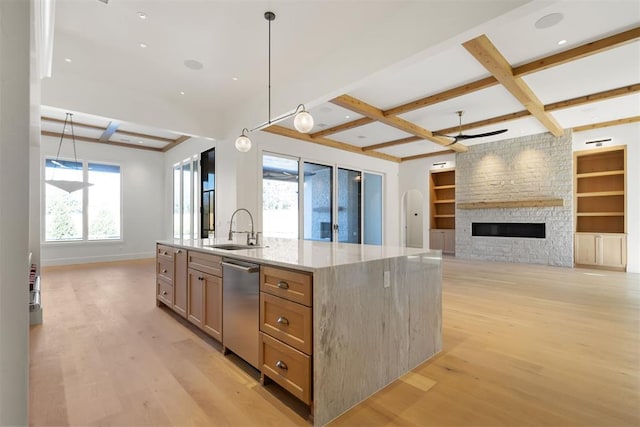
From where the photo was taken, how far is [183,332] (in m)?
3.01

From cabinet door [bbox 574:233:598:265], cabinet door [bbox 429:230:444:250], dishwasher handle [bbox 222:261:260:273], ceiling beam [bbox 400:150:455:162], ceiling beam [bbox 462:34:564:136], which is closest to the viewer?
dishwasher handle [bbox 222:261:260:273]

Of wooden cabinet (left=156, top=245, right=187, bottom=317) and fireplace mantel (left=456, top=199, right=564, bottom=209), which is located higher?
fireplace mantel (left=456, top=199, right=564, bottom=209)

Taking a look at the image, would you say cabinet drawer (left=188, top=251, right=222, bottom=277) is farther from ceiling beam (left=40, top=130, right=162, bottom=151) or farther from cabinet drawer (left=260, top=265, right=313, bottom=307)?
ceiling beam (left=40, top=130, right=162, bottom=151)

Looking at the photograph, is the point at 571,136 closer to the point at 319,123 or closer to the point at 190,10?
the point at 319,123

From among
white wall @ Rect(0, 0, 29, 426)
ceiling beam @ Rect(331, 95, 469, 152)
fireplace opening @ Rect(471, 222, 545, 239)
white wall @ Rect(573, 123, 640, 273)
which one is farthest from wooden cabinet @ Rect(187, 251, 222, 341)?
white wall @ Rect(573, 123, 640, 273)

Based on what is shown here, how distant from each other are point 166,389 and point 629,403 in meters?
2.92

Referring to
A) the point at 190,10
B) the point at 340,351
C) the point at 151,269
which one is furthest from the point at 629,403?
the point at 151,269

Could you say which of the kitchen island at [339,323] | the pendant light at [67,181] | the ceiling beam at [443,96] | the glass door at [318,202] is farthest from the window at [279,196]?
the kitchen island at [339,323]

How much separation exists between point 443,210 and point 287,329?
915 cm

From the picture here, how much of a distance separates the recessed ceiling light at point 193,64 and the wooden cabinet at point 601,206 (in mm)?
8256

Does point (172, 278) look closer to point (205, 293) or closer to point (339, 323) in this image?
point (205, 293)

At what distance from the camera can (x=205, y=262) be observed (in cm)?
274

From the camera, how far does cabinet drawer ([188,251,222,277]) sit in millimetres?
2547

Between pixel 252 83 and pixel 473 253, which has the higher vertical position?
pixel 252 83
